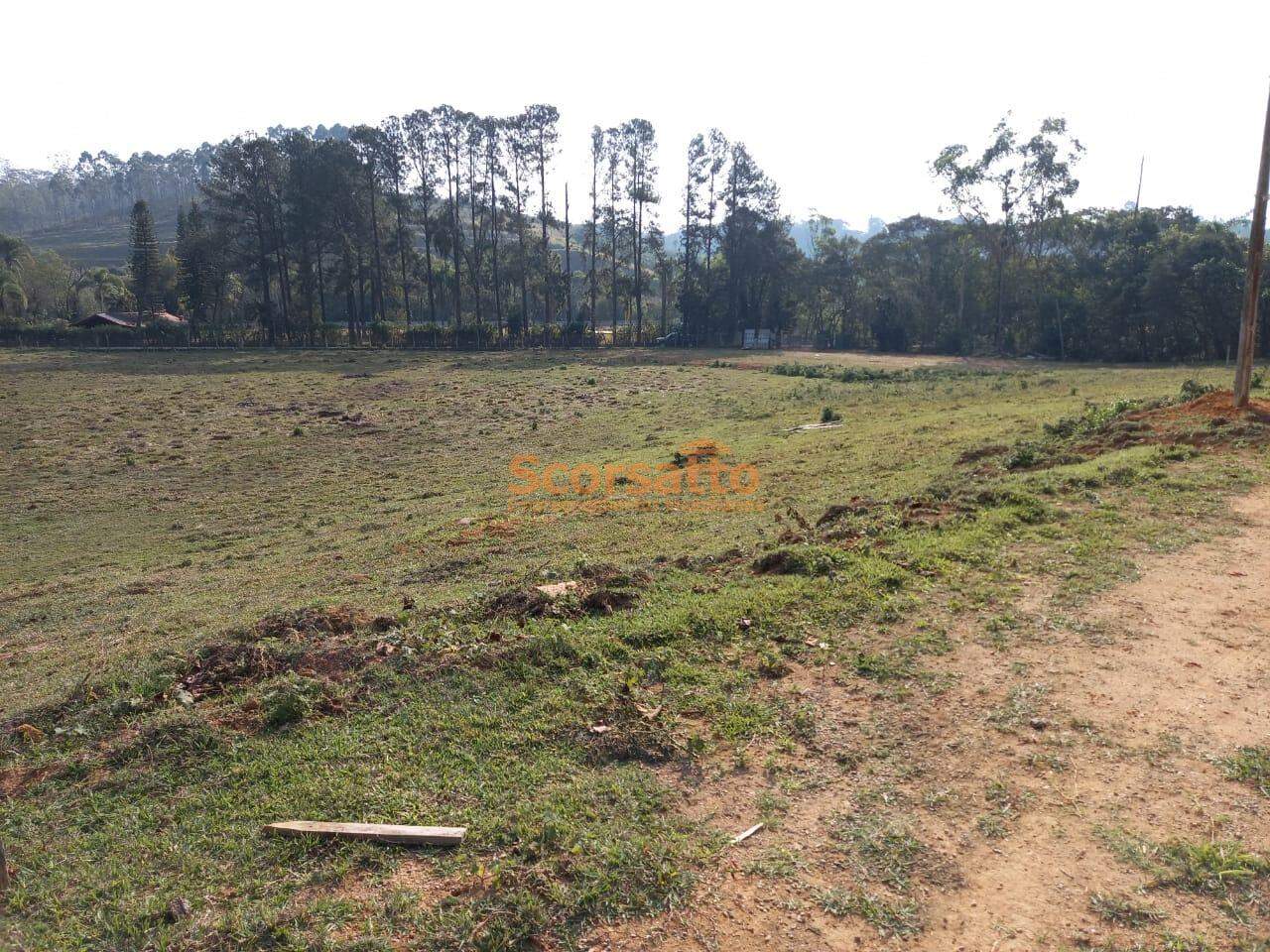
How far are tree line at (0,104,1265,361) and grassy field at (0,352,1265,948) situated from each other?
123ft

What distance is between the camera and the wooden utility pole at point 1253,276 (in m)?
12.2

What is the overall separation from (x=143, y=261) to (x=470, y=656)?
65.8 meters

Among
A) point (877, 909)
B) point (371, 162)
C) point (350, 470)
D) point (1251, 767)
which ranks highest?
point (371, 162)

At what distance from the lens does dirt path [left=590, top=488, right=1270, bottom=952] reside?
3.18m

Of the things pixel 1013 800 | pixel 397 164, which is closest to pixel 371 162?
pixel 397 164

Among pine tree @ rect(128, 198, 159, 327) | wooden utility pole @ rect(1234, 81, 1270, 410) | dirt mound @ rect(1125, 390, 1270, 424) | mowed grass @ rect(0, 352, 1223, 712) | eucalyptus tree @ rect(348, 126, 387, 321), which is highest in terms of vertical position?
eucalyptus tree @ rect(348, 126, 387, 321)

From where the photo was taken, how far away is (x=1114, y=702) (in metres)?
4.78

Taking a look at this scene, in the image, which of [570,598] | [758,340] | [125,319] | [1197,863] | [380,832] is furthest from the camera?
[125,319]

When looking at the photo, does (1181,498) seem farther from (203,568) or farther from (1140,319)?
(1140,319)

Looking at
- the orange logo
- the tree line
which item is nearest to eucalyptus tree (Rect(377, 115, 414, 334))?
the tree line

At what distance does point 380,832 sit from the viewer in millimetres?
3717

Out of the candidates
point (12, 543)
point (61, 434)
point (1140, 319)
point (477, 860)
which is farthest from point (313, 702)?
point (1140, 319)

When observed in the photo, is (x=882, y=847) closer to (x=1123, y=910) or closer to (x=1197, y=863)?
(x=1123, y=910)

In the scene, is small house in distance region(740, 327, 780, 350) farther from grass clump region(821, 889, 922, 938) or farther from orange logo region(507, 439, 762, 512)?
grass clump region(821, 889, 922, 938)
